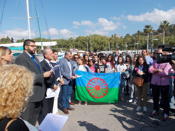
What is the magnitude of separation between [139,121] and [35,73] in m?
2.96

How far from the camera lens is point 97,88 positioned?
626 cm

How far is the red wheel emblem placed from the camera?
20.4ft

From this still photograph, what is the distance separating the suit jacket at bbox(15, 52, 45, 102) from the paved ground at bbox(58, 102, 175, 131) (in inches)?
56.7

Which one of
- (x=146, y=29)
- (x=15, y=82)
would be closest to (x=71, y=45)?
(x=146, y=29)

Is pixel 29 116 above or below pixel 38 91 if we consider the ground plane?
below

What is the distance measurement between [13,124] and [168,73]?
419 cm

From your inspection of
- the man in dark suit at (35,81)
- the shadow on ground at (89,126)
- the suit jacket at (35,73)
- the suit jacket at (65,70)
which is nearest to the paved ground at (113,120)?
the shadow on ground at (89,126)

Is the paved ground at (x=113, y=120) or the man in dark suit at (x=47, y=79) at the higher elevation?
the man in dark suit at (x=47, y=79)

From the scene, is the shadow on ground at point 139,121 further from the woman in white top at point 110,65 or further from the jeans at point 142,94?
the woman in white top at point 110,65

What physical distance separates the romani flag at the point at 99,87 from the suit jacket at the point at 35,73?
3152 mm

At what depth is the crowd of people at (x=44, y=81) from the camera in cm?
120

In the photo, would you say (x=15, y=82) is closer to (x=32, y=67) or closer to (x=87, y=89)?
(x=32, y=67)

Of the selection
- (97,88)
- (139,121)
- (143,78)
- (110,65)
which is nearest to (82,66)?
(97,88)

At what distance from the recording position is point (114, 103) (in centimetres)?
633
